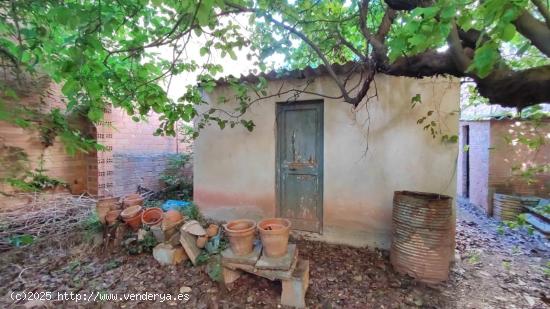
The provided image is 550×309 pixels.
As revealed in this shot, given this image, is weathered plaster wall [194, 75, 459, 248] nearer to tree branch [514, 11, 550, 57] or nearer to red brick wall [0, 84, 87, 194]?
tree branch [514, 11, 550, 57]

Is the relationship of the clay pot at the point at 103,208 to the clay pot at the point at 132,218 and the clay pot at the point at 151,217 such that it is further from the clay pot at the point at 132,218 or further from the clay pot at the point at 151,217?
the clay pot at the point at 151,217

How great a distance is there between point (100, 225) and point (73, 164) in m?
2.28

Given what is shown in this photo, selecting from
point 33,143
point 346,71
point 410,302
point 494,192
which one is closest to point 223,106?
point 346,71

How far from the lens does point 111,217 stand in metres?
3.66

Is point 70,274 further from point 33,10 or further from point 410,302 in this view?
point 410,302

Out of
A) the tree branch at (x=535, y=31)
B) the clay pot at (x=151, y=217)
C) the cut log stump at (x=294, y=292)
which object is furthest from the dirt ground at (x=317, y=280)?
the tree branch at (x=535, y=31)

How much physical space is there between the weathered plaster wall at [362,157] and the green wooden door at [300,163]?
0.13m

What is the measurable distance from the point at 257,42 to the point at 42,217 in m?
4.33

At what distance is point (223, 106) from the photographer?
4562 mm

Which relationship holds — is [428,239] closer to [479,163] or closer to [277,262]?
[277,262]

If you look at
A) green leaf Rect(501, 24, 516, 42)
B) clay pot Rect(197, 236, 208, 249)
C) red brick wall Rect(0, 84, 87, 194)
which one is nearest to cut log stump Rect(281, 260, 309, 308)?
clay pot Rect(197, 236, 208, 249)

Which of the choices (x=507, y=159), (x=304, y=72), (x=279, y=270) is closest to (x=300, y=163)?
(x=304, y=72)

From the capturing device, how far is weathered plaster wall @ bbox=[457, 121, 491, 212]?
19.4 feet

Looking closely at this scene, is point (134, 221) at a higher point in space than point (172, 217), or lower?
lower
